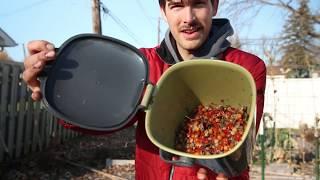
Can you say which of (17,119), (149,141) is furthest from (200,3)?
(17,119)

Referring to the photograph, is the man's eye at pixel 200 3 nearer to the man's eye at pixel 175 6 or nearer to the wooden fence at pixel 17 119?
the man's eye at pixel 175 6

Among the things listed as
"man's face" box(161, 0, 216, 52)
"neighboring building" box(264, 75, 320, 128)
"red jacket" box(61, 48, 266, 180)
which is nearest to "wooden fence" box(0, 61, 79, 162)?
"red jacket" box(61, 48, 266, 180)

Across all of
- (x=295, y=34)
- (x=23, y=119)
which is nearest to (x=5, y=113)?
(x=23, y=119)

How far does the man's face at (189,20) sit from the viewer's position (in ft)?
4.67

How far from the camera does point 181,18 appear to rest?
144 centimetres

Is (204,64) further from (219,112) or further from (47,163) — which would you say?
(47,163)

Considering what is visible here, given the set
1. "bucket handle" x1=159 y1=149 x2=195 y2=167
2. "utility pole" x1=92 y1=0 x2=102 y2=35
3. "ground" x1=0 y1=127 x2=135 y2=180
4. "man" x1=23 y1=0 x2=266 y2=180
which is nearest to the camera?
"bucket handle" x1=159 y1=149 x2=195 y2=167

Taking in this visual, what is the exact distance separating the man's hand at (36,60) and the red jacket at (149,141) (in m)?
0.31

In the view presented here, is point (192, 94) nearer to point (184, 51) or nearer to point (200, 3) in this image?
point (184, 51)

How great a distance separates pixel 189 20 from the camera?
142cm

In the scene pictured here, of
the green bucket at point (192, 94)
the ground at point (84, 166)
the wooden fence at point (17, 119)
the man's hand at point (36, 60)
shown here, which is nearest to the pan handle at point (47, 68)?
the man's hand at point (36, 60)

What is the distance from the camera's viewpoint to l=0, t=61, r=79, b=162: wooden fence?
6.83 metres

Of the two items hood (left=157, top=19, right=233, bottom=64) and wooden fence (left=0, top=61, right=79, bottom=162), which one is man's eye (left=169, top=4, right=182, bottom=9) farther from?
wooden fence (left=0, top=61, right=79, bottom=162)

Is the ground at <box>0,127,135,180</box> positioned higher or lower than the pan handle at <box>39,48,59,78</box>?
lower
